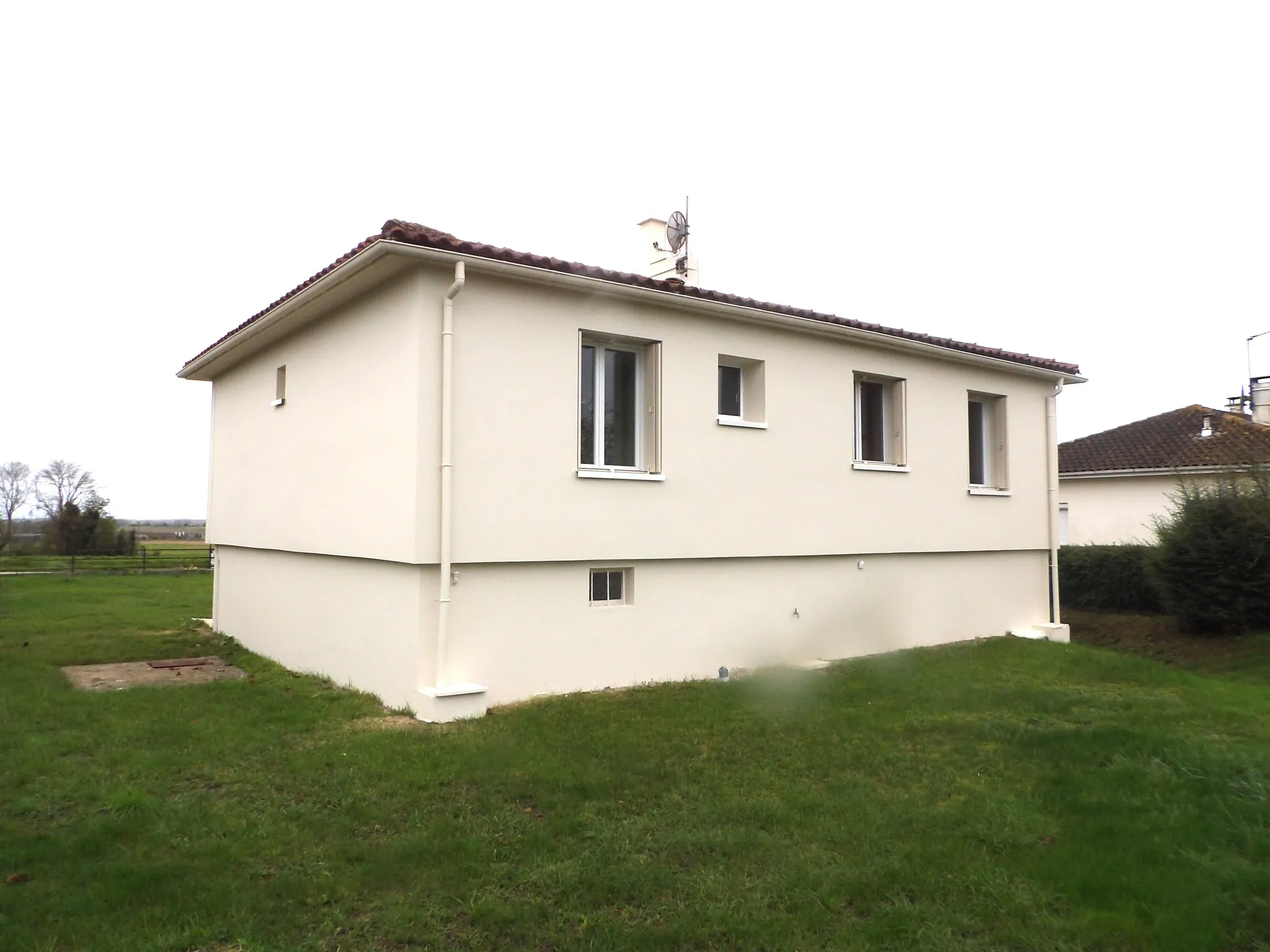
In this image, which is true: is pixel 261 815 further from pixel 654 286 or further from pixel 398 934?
pixel 654 286

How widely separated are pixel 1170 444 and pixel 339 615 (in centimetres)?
2459

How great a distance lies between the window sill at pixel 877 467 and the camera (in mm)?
11133

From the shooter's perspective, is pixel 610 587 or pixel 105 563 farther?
pixel 105 563

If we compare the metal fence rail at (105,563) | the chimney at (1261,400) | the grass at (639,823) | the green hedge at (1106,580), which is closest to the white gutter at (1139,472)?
the green hedge at (1106,580)

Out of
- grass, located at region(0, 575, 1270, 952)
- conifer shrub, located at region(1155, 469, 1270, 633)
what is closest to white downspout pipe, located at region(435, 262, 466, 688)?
grass, located at region(0, 575, 1270, 952)

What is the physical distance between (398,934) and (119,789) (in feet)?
9.02

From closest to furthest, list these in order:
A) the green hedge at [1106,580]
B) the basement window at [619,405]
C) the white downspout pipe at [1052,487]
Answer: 1. the basement window at [619,405]
2. the white downspout pipe at [1052,487]
3. the green hedge at [1106,580]

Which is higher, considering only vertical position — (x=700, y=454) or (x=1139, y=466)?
(x=1139, y=466)

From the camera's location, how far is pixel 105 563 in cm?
3050

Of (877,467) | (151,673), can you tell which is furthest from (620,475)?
(151,673)

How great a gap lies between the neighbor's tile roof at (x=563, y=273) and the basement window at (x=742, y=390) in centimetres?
71

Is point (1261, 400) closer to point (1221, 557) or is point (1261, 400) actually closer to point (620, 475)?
point (1221, 557)

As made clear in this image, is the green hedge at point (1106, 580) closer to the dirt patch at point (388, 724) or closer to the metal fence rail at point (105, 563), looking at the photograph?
the dirt patch at point (388, 724)

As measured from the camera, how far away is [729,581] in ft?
32.1
